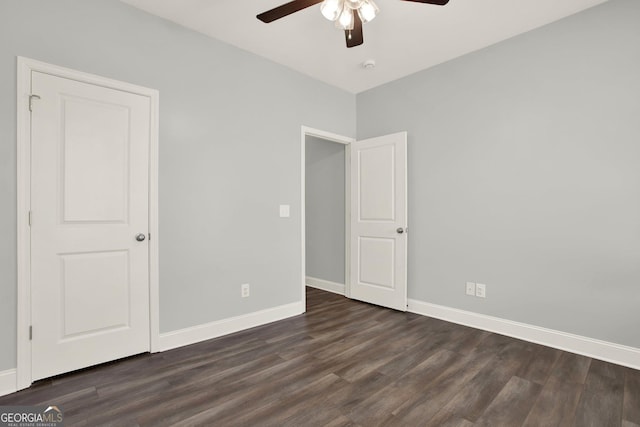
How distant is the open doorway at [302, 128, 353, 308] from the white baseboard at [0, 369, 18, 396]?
3287mm

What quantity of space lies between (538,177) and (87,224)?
3739 mm

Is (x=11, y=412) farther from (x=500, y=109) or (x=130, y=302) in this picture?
(x=500, y=109)

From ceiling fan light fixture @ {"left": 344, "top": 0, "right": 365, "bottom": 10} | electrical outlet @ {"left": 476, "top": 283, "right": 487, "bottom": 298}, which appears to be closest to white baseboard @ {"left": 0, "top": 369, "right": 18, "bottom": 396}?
ceiling fan light fixture @ {"left": 344, "top": 0, "right": 365, "bottom": 10}

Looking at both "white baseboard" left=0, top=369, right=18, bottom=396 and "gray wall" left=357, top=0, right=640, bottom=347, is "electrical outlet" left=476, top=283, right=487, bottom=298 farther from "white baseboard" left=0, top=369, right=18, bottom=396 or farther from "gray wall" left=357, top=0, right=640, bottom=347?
"white baseboard" left=0, top=369, right=18, bottom=396

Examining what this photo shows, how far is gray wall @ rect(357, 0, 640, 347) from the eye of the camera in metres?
2.41

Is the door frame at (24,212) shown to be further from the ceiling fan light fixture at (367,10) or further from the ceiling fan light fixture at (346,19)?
the ceiling fan light fixture at (367,10)

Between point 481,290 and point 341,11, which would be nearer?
point 341,11

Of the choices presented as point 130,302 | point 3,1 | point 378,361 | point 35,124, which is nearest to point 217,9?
point 3,1

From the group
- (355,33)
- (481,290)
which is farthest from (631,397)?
(355,33)

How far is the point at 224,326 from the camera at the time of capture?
9.77ft

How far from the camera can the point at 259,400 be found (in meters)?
1.91

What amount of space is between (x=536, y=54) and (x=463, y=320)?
2.64 metres

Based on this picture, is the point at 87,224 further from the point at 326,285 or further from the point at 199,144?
the point at 326,285

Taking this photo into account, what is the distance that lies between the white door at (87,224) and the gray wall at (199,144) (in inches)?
5.2
